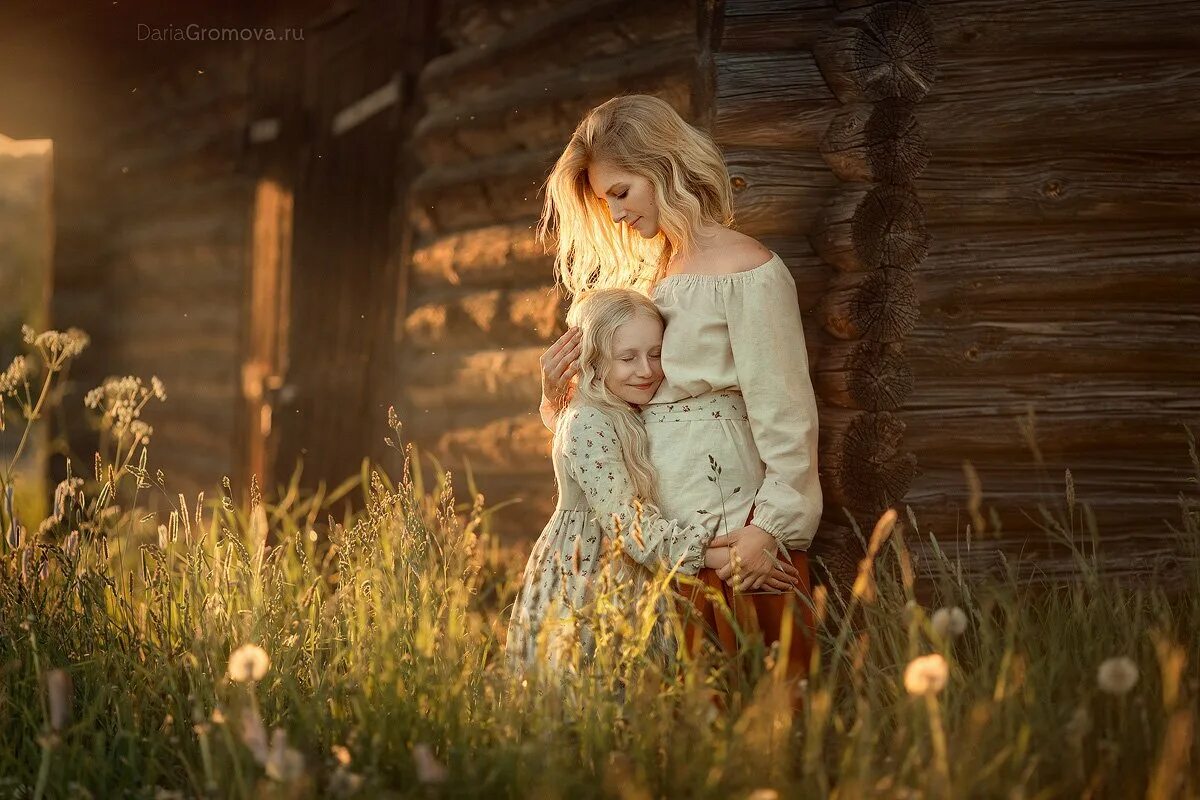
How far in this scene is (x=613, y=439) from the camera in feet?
9.93

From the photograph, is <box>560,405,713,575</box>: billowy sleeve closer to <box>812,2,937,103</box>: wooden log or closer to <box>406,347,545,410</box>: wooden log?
<box>812,2,937,103</box>: wooden log

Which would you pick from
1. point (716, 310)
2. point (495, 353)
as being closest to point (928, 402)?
point (716, 310)

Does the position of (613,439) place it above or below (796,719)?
above

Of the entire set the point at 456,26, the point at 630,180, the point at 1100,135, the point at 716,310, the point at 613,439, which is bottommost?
the point at 613,439

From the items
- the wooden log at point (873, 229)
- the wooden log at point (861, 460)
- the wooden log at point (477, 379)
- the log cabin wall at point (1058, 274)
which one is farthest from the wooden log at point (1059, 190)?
the wooden log at point (477, 379)

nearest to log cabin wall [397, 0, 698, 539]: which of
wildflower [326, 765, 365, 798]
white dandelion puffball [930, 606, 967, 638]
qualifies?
white dandelion puffball [930, 606, 967, 638]

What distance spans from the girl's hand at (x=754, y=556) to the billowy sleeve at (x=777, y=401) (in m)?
0.03

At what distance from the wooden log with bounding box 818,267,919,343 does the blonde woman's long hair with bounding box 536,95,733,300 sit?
602 mm

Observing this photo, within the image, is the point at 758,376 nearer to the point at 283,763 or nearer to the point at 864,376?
the point at 864,376

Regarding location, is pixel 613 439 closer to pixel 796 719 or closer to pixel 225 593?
pixel 796 719

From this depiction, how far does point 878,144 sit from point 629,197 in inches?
38.3

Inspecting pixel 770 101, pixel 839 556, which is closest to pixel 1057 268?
pixel 770 101

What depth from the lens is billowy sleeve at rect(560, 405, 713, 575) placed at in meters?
2.93

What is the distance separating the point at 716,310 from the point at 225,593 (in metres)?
1.37
